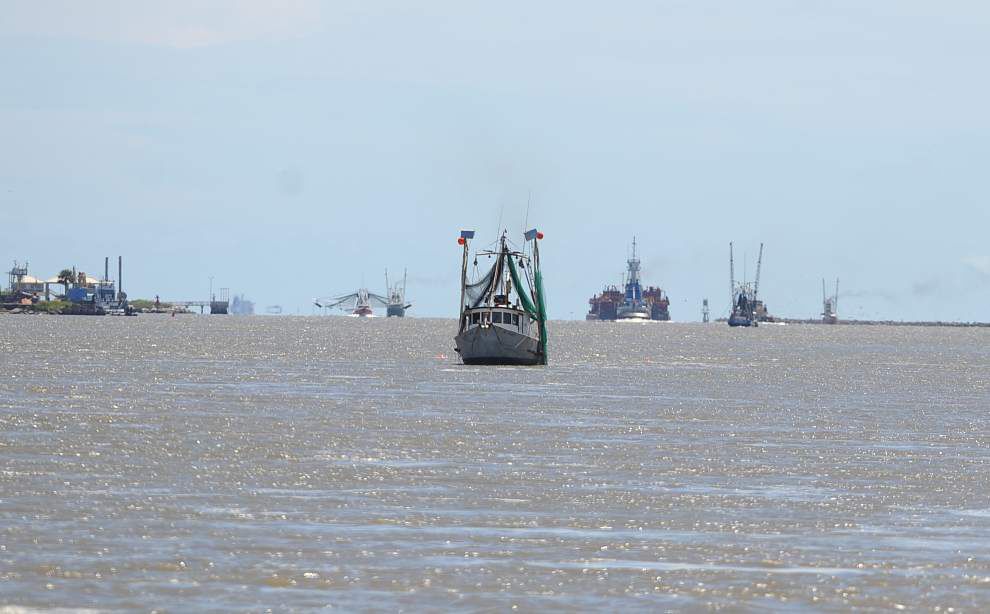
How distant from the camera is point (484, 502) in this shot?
109 feet

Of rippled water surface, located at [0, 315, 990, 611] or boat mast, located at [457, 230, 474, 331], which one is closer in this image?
rippled water surface, located at [0, 315, 990, 611]

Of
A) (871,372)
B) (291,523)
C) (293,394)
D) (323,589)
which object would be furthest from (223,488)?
(871,372)

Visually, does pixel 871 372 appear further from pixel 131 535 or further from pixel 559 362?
pixel 131 535

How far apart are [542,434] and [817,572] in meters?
25.1

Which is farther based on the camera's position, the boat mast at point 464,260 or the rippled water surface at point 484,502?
the boat mast at point 464,260

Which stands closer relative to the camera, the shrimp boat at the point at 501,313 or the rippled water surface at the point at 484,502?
the rippled water surface at the point at 484,502

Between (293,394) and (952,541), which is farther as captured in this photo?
(293,394)

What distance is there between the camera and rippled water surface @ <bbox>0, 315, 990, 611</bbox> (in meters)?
24.1

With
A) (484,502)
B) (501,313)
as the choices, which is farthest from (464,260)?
(484,502)

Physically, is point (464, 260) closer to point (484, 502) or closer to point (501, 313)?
point (501, 313)

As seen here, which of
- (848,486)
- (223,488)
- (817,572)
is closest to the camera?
(817,572)

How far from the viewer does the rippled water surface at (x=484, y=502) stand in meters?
24.1

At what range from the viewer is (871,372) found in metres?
113

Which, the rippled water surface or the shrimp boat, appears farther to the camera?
the shrimp boat
